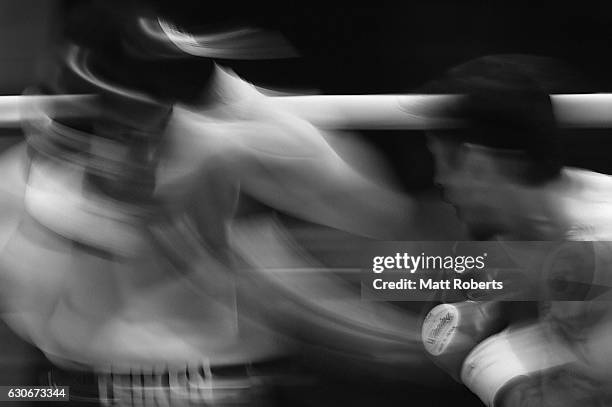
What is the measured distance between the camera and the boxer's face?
1928 mm

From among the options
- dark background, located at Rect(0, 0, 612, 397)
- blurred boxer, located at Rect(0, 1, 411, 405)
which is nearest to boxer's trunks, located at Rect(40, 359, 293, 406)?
blurred boxer, located at Rect(0, 1, 411, 405)

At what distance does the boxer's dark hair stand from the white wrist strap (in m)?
0.42

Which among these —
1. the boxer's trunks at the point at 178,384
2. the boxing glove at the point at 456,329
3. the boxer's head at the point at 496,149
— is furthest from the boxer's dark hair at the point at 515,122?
the boxer's trunks at the point at 178,384

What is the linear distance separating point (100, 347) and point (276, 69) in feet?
2.95

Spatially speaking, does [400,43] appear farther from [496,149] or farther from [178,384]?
[178,384]

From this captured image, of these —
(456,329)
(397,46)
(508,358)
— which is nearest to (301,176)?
(397,46)

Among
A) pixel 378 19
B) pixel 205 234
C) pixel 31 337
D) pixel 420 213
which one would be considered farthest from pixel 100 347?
pixel 378 19

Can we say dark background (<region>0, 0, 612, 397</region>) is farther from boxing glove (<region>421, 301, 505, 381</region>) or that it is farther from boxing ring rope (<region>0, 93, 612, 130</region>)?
boxing glove (<region>421, 301, 505, 381</region>)

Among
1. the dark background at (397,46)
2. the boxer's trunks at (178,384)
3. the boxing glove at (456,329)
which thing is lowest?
the boxer's trunks at (178,384)

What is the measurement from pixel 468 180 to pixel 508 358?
483mm

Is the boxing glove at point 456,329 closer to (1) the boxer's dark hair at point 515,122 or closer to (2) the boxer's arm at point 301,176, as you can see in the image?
(2) the boxer's arm at point 301,176

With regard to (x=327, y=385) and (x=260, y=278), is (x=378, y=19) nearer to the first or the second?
(x=260, y=278)

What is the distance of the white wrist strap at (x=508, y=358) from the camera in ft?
6.26

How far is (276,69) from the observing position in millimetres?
1977
